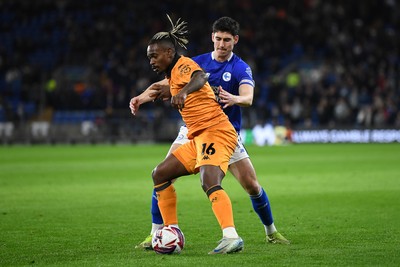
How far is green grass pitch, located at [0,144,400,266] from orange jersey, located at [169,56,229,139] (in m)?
1.29

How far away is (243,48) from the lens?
38094mm

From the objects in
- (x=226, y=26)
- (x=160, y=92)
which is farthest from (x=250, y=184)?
(x=226, y=26)

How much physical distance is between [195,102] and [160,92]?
0.80 meters

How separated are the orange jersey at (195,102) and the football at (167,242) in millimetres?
1035

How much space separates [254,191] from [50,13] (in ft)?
124

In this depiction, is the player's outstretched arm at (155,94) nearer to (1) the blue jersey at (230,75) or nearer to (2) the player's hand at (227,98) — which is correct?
(1) the blue jersey at (230,75)

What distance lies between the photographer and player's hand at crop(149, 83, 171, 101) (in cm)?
859

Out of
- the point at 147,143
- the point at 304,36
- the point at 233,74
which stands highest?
the point at 304,36

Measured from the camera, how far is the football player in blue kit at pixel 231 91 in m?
8.46

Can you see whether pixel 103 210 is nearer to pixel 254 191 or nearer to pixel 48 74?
pixel 254 191

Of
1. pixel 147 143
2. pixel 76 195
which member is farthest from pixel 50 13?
pixel 76 195

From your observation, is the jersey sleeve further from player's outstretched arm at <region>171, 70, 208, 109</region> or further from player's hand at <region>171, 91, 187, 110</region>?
player's hand at <region>171, 91, 187, 110</region>

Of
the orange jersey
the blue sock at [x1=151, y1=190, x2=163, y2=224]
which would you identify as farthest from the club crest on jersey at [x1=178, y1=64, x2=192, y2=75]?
the blue sock at [x1=151, y1=190, x2=163, y2=224]

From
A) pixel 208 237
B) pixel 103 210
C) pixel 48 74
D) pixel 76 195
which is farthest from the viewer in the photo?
pixel 48 74
